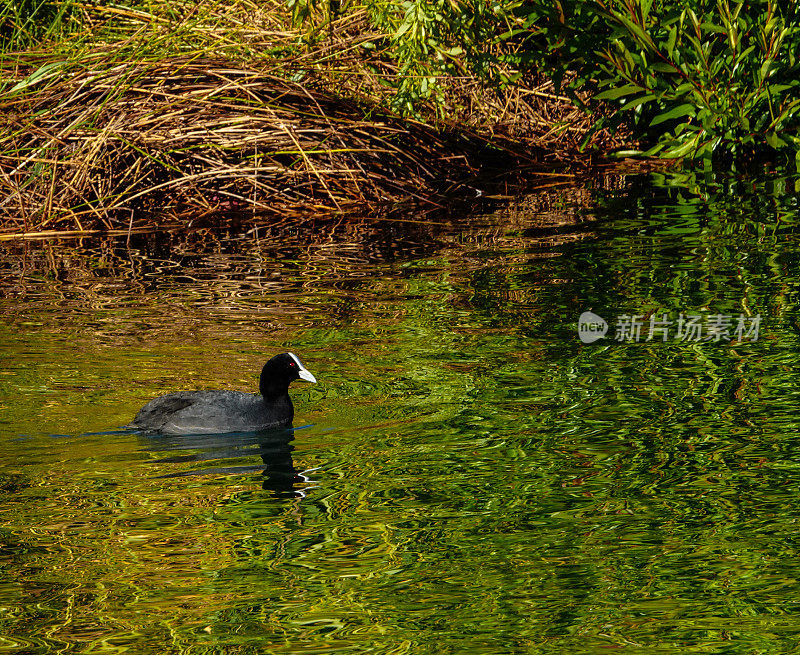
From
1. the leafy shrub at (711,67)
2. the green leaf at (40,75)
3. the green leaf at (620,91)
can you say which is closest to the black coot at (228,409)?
the leafy shrub at (711,67)

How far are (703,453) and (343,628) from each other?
256 centimetres

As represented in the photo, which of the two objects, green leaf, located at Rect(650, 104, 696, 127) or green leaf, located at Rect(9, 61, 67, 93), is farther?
green leaf, located at Rect(9, 61, 67, 93)

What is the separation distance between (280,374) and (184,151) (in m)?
6.85

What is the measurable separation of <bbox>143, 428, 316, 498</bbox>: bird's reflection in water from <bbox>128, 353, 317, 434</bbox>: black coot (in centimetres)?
6

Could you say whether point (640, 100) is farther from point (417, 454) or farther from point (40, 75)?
point (417, 454)

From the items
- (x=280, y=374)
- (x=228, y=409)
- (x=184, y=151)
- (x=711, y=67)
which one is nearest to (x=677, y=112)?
(x=711, y=67)

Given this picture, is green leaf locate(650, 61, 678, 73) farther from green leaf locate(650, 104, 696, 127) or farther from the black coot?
the black coot

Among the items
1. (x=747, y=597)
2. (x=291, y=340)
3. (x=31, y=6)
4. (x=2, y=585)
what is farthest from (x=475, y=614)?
(x=31, y=6)

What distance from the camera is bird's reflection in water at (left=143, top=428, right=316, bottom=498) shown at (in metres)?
6.43

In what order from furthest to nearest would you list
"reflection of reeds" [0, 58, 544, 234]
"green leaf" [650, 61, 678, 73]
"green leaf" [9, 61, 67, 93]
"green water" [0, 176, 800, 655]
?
1. "green leaf" [9, 61, 67, 93]
2. "reflection of reeds" [0, 58, 544, 234]
3. "green leaf" [650, 61, 678, 73]
4. "green water" [0, 176, 800, 655]

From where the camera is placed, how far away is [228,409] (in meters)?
7.57

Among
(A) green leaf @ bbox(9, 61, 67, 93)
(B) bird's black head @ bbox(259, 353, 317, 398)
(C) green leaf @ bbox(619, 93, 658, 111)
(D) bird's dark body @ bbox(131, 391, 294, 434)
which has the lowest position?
(D) bird's dark body @ bbox(131, 391, 294, 434)

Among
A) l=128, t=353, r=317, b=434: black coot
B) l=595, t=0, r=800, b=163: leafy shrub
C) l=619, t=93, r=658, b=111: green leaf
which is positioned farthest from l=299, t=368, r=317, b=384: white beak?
l=619, t=93, r=658, b=111: green leaf

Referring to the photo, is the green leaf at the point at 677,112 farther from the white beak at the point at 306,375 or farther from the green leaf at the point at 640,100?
the white beak at the point at 306,375
